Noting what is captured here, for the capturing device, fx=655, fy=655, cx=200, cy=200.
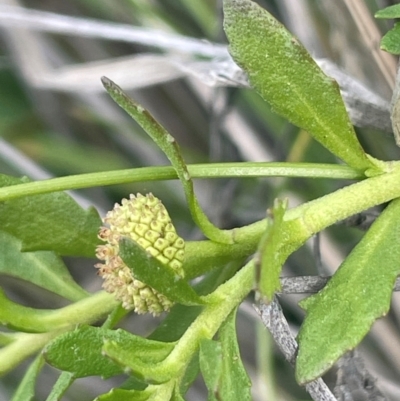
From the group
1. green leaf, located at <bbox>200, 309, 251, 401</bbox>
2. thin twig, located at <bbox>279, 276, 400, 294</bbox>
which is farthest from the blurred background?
green leaf, located at <bbox>200, 309, 251, 401</bbox>

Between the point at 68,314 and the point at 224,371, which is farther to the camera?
the point at 68,314

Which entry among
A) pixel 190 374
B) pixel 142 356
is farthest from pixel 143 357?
pixel 190 374

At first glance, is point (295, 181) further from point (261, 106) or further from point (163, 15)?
point (163, 15)

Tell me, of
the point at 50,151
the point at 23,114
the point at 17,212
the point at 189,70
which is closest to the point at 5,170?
the point at 50,151

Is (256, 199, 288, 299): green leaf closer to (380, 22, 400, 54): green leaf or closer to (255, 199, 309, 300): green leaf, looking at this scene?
(255, 199, 309, 300): green leaf

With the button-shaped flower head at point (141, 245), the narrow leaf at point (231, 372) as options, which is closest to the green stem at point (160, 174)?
the button-shaped flower head at point (141, 245)

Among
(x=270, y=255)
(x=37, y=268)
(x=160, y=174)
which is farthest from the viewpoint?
(x=37, y=268)

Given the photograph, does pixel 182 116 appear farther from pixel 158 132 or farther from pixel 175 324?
pixel 158 132

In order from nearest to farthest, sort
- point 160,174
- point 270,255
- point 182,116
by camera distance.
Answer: point 270,255 < point 160,174 < point 182,116
